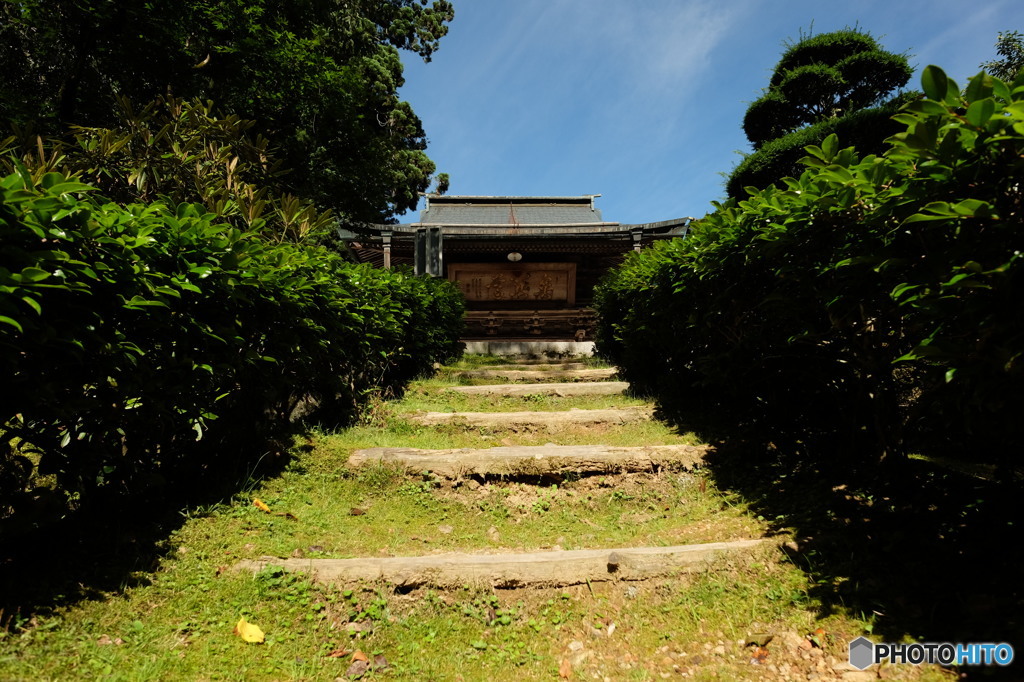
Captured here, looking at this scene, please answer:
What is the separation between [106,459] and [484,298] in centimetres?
1480

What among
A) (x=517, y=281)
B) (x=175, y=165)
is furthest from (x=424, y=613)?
(x=517, y=281)

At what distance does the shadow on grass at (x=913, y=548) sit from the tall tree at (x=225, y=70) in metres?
11.5

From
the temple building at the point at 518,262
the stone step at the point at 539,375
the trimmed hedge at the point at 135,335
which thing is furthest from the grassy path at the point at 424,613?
the temple building at the point at 518,262

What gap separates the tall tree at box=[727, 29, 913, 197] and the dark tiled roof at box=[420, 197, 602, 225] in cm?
798

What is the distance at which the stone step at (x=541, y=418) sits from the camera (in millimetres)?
5359

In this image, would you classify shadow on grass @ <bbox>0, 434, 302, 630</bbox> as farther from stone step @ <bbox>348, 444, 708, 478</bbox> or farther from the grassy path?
stone step @ <bbox>348, 444, 708, 478</bbox>

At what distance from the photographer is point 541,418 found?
5.41 m

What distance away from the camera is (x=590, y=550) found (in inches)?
116

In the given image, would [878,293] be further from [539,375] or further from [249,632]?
[539,375]

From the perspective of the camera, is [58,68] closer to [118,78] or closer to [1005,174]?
[118,78]

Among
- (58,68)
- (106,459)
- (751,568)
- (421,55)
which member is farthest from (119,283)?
(421,55)

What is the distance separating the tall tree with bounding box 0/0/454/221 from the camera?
10570 millimetres

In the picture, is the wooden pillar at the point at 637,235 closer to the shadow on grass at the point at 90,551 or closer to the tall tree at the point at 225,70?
the tall tree at the point at 225,70

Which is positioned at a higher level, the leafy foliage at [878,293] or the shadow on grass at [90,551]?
the leafy foliage at [878,293]
